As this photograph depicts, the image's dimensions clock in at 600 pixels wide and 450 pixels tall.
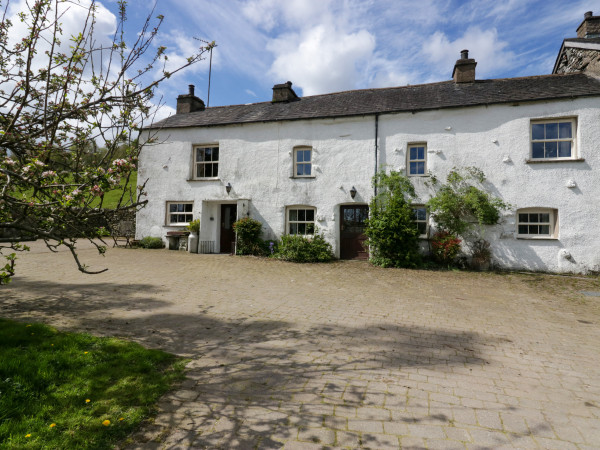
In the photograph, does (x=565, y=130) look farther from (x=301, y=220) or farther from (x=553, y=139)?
(x=301, y=220)

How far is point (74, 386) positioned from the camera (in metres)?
2.78

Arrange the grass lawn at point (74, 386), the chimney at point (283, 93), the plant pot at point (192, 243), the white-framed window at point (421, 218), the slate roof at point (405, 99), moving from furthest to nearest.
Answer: the chimney at point (283, 93)
the plant pot at point (192, 243)
the white-framed window at point (421, 218)
the slate roof at point (405, 99)
the grass lawn at point (74, 386)

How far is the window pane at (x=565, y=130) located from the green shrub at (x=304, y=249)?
894cm

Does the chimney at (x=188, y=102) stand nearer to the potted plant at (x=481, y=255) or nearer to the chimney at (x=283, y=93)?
the chimney at (x=283, y=93)

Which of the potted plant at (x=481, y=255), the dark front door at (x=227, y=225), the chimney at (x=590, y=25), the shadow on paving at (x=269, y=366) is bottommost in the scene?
the shadow on paving at (x=269, y=366)

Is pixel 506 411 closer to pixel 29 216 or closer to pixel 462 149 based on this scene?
pixel 29 216

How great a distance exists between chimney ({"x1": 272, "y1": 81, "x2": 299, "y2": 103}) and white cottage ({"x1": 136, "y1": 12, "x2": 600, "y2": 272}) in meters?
0.05

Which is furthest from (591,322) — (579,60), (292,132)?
(579,60)

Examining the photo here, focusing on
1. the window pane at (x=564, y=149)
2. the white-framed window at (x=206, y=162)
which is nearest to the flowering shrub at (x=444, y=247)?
the window pane at (x=564, y=149)

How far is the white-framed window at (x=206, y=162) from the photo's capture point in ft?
48.1

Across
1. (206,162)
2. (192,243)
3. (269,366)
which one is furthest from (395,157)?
(269,366)

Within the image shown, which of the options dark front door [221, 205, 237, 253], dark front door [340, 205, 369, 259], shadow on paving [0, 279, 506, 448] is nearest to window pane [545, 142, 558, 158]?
dark front door [340, 205, 369, 259]

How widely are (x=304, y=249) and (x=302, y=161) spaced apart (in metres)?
3.93

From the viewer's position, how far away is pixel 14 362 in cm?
294
